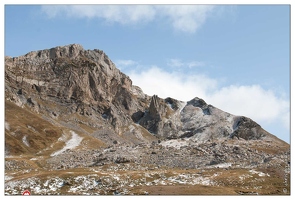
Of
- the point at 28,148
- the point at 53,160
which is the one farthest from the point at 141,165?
the point at 28,148

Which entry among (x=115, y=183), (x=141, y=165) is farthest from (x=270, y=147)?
(x=115, y=183)

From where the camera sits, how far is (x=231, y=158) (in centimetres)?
10000

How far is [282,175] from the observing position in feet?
254

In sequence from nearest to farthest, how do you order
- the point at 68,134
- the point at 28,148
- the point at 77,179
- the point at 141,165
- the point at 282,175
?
the point at 77,179 < the point at 282,175 < the point at 141,165 < the point at 28,148 < the point at 68,134

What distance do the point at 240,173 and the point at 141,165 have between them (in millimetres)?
28243

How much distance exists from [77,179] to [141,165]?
28723 mm

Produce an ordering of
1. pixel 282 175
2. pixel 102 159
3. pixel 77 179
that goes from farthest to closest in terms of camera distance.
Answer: pixel 102 159 → pixel 282 175 → pixel 77 179

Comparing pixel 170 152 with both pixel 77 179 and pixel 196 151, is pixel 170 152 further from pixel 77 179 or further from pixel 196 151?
pixel 77 179

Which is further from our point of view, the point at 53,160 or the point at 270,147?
the point at 270,147
